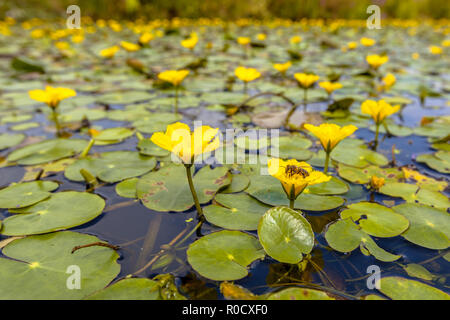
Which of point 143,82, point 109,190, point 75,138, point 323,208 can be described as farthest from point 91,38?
point 323,208

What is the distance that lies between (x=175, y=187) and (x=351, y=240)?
2.14 ft

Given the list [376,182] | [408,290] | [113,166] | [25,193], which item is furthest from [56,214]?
[376,182]

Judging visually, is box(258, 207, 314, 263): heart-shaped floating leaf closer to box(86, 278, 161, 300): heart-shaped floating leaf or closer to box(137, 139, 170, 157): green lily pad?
box(86, 278, 161, 300): heart-shaped floating leaf

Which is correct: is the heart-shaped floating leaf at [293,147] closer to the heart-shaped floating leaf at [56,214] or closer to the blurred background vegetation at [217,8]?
the heart-shaped floating leaf at [56,214]

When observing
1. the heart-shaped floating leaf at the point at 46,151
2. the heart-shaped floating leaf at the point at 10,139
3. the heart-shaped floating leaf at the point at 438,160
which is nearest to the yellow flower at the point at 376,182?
the heart-shaped floating leaf at the point at 438,160

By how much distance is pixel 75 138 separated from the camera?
172 cm

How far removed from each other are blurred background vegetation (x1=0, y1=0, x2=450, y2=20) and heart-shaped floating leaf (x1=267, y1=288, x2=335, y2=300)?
916cm

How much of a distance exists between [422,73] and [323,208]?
10.5 feet

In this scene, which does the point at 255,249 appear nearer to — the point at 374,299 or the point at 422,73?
the point at 374,299

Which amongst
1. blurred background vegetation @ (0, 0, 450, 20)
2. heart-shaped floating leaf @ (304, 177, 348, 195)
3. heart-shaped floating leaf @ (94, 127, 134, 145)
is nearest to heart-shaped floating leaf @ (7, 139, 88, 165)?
heart-shaped floating leaf @ (94, 127, 134, 145)

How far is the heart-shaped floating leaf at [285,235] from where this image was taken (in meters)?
0.81

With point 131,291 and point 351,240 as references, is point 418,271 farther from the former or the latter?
point 131,291

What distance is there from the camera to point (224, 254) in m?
0.84

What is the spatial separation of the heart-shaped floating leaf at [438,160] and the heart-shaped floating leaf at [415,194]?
261 millimetres
